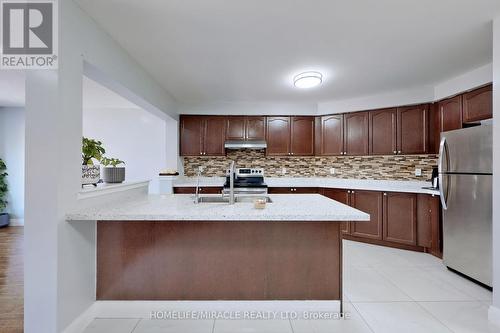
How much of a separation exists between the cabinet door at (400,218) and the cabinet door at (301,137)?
5.02ft

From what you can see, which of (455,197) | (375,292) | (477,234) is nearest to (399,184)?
(455,197)

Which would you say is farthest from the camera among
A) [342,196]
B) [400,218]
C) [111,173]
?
[342,196]

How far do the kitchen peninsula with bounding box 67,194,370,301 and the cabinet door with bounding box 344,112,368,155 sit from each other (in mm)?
2574

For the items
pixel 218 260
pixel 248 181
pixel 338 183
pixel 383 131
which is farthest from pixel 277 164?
pixel 218 260

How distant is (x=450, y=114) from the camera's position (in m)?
3.40

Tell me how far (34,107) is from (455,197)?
154 inches

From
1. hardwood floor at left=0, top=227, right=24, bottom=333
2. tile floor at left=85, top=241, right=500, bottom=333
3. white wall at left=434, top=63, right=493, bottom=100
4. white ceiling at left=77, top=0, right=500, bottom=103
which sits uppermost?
white ceiling at left=77, top=0, right=500, bottom=103

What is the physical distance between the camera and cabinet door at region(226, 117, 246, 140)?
15.6ft

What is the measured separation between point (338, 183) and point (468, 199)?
1994 millimetres

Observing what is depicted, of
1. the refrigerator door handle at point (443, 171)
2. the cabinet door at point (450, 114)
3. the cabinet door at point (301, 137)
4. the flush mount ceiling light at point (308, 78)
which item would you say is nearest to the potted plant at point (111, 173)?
the flush mount ceiling light at point (308, 78)

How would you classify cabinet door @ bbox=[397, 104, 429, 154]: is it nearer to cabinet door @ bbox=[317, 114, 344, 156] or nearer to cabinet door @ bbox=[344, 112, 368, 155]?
cabinet door @ bbox=[344, 112, 368, 155]

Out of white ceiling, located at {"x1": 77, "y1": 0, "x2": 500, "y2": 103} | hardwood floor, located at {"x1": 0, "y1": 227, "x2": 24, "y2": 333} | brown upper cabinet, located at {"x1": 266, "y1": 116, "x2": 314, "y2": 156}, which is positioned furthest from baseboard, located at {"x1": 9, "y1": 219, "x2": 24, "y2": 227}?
brown upper cabinet, located at {"x1": 266, "y1": 116, "x2": 314, "y2": 156}

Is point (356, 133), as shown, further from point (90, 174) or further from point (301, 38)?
point (90, 174)

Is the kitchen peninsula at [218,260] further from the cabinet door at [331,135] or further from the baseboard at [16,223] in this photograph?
the baseboard at [16,223]
